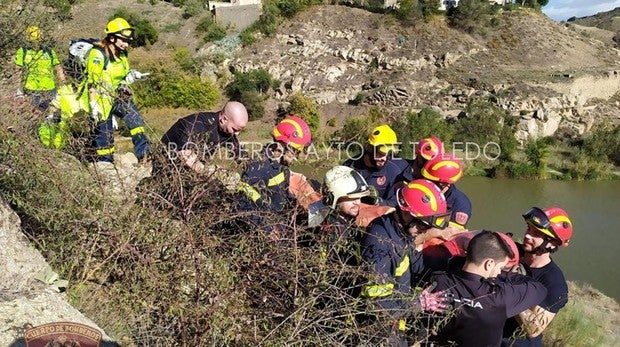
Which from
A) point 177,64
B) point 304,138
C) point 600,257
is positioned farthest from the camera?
point 177,64

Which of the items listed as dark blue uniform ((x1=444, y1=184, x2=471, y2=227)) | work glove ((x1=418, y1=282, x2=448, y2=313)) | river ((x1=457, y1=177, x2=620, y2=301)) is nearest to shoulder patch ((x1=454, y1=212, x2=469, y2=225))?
dark blue uniform ((x1=444, y1=184, x2=471, y2=227))

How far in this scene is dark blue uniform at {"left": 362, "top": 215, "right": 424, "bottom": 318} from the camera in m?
2.59

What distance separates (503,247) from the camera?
2.87m

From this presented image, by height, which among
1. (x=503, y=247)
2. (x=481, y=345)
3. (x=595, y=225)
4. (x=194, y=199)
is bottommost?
(x=595, y=225)

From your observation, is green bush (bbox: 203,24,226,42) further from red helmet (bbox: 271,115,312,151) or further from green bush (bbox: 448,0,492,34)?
red helmet (bbox: 271,115,312,151)

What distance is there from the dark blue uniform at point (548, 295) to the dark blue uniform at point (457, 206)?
113 cm

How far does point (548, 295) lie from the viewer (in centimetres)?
331

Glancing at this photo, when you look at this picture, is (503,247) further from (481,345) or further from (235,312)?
(235,312)

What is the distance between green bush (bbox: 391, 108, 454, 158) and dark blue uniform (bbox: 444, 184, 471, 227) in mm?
16354

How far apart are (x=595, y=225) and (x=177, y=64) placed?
20.5 m

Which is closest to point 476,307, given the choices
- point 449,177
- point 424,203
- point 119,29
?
point 424,203

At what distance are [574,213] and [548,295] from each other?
17291mm

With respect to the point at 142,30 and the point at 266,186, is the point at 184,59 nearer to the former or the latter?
the point at 142,30

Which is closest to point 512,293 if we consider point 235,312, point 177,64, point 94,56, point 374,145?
point 235,312
